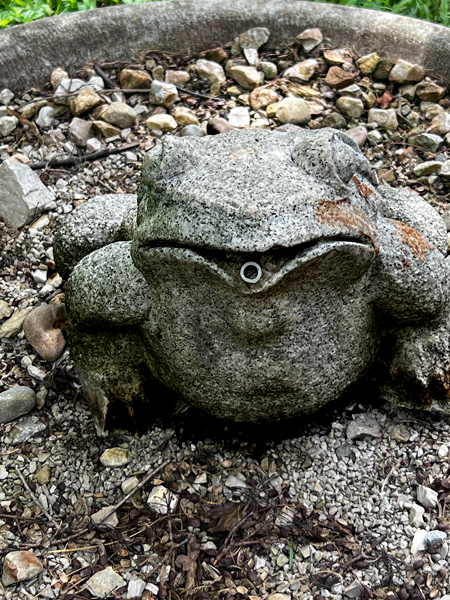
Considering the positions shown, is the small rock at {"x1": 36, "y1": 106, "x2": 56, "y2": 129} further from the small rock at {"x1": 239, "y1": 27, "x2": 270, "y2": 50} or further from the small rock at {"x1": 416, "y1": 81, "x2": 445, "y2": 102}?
the small rock at {"x1": 416, "y1": 81, "x2": 445, "y2": 102}

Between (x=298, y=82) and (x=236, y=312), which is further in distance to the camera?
(x=298, y=82)

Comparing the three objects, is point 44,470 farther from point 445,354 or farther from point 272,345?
point 445,354

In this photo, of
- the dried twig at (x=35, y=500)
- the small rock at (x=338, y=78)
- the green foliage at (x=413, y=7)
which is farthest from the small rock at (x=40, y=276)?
the green foliage at (x=413, y=7)

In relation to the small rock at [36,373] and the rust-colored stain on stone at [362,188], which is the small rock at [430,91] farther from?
the small rock at [36,373]

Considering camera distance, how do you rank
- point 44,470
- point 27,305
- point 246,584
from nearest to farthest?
point 246,584
point 44,470
point 27,305

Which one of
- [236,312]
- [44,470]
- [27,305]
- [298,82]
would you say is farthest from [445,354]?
[298,82]

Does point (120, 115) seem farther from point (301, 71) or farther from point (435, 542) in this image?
point (435, 542)

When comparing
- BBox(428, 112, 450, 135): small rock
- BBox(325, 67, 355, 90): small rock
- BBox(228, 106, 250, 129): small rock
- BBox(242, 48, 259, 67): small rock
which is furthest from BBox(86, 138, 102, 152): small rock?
BBox(428, 112, 450, 135): small rock
